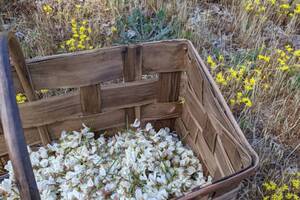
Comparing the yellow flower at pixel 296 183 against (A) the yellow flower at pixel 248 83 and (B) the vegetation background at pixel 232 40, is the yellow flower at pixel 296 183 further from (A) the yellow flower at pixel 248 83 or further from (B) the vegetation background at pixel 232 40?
(A) the yellow flower at pixel 248 83

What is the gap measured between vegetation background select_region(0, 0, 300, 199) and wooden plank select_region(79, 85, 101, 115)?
0.21 meters

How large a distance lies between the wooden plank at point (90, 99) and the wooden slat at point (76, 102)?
0.01m

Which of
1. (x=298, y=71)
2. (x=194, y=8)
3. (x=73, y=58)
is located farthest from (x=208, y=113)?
(x=194, y=8)

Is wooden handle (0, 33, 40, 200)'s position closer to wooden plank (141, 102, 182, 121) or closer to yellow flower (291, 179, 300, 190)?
wooden plank (141, 102, 182, 121)

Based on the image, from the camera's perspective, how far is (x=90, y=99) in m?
1.04

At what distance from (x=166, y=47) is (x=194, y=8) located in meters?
0.84

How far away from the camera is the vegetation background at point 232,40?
48.6 inches

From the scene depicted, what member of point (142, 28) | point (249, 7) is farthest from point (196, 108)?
point (249, 7)

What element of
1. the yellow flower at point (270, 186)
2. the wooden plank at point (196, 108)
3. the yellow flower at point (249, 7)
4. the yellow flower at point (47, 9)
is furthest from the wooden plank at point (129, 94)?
the yellow flower at point (249, 7)

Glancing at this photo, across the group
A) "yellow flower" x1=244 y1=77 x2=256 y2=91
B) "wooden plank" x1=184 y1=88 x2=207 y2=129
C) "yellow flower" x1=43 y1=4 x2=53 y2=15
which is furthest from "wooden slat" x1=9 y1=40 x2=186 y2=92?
"yellow flower" x1=43 y1=4 x2=53 y2=15

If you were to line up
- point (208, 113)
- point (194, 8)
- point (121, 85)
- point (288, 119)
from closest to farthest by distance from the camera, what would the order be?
point (208, 113) → point (121, 85) → point (288, 119) → point (194, 8)

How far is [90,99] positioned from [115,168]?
8.6 inches

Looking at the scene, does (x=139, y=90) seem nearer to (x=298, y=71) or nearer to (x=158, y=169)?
(x=158, y=169)

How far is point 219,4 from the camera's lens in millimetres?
1862
